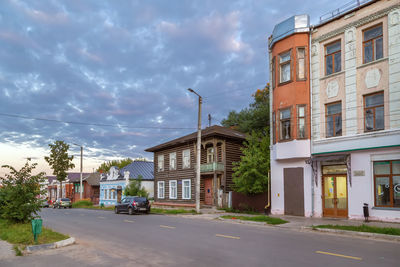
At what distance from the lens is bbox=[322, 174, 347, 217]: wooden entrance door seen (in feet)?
65.1

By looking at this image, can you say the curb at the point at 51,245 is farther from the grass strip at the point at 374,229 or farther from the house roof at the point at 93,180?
the house roof at the point at 93,180

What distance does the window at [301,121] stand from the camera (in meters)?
21.8

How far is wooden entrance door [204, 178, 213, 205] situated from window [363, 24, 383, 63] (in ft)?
62.0

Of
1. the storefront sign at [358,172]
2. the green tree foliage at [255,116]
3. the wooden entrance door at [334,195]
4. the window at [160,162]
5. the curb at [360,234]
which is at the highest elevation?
the green tree foliage at [255,116]

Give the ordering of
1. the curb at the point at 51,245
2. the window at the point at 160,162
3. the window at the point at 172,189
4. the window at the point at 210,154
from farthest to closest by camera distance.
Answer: the window at the point at 160,162 → the window at the point at 172,189 → the window at the point at 210,154 → the curb at the point at 51,245

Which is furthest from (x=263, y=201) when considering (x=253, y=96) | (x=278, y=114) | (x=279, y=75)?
(x=253, y=96)

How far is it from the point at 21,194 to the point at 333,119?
16.6m

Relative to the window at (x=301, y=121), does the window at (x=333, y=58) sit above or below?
above

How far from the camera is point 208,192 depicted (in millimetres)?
34156

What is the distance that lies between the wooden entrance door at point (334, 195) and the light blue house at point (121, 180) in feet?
93.6

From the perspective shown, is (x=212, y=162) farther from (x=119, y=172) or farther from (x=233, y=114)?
(x=119, y=172)

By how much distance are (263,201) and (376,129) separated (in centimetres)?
1025

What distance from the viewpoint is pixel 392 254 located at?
9.80 meters

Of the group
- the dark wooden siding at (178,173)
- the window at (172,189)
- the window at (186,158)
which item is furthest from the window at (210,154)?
the window at (172,189)
